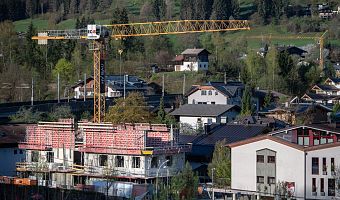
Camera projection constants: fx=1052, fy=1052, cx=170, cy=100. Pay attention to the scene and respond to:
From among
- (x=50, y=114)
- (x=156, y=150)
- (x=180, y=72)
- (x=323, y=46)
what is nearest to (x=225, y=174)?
(x=156, y=150)

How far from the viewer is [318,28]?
79.1 m

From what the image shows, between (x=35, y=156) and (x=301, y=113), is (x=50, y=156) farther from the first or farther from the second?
(x=301, y=113)

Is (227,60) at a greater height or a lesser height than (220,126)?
greater

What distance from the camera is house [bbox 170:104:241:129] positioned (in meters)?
37.4

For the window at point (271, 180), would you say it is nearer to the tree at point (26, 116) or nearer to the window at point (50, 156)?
the window at point (50, 156)

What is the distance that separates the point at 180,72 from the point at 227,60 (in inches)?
109

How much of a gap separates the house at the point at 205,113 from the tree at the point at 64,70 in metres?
17.0

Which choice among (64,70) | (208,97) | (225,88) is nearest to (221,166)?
(208,97)

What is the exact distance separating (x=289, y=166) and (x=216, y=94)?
19.4 metres

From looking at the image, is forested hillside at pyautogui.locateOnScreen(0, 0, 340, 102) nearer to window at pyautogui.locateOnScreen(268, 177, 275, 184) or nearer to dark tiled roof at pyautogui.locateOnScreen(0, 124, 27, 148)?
dark tiled roof at pyautogui.locateOnScreen(0, 124, 27, 148)

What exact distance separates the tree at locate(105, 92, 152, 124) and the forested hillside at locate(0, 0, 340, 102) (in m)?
13.5

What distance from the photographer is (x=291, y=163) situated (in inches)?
925

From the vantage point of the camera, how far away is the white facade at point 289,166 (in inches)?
914

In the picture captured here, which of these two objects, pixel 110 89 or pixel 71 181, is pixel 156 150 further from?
pixel 110 89
